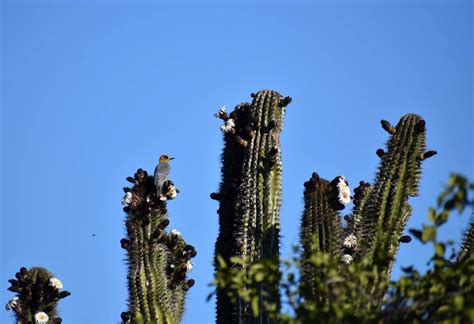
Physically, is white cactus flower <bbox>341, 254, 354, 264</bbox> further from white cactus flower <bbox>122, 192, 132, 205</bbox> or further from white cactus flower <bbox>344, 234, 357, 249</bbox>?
white cactus flower <bbox>122, 192, 132, 205</bbox>

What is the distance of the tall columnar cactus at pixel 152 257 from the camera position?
1617cm

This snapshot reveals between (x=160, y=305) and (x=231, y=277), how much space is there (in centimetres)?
503

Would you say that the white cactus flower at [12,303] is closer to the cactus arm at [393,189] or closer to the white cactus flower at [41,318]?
the white cactus flower at [41,318]

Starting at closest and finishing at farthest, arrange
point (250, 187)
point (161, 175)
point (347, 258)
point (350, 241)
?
point (347, 258), point (350, 241), point (250, 187), point (161, 175)

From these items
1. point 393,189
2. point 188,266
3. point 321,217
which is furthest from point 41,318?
point 393,189

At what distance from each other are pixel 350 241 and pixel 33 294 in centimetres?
435

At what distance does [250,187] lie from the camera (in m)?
16.2

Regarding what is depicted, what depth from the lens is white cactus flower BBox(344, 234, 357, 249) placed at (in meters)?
15.8

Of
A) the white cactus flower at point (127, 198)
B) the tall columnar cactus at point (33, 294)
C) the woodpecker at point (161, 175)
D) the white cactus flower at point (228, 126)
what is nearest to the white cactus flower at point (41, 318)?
the tall columnar cactus at point (33, 294)

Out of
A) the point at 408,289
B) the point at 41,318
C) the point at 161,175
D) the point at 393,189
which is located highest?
the point at 161,175

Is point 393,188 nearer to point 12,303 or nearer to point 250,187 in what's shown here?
point 250,187

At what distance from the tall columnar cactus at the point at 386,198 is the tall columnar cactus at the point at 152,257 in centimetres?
217

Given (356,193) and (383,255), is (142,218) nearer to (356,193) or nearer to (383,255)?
(356,193)

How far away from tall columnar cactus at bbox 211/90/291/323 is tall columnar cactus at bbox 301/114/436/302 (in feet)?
2.31
